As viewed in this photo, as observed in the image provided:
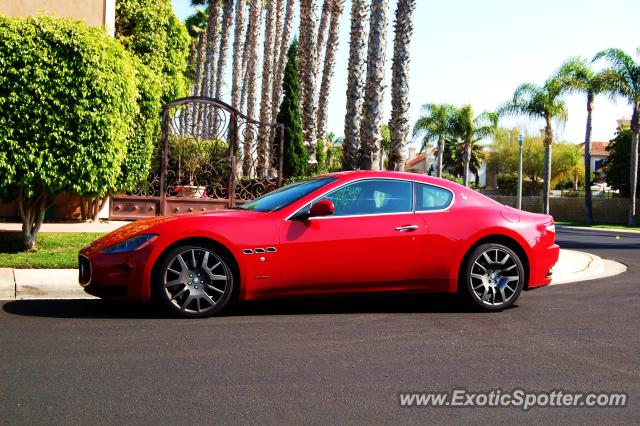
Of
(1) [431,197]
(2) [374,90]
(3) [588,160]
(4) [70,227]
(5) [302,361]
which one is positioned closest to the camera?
(5) [302,361]

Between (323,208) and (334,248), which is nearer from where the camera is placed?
(323,208)

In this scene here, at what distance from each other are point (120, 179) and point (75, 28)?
18.5 feet

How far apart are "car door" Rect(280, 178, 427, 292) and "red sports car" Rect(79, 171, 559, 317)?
0.03 ft

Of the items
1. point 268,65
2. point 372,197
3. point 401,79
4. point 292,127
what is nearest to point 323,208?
point 372,197

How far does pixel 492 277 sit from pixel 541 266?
0.66 metres

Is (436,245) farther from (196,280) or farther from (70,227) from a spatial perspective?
(70,227)

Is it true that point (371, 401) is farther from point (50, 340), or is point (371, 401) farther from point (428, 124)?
point (428, 124)

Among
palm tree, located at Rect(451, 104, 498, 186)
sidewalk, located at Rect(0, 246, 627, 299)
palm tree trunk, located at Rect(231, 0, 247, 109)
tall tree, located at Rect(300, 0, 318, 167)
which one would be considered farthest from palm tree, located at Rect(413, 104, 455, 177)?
sidewalk, located at Rect(0, 246, 627, 299)

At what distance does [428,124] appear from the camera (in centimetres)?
6091

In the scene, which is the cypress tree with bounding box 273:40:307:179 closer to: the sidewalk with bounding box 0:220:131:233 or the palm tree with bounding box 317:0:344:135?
the palm tree with bounding box 317:0:344:135

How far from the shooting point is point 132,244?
7.37 metres

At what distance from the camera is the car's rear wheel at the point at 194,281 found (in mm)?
7336

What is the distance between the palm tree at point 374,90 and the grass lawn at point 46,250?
628 centimetres

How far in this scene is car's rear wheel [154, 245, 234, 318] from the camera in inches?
289
